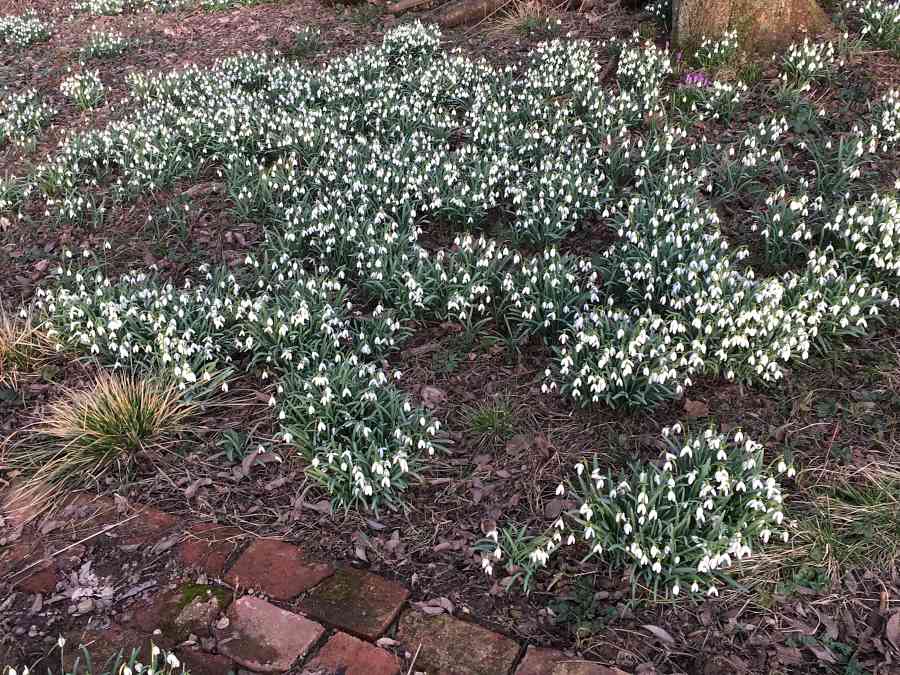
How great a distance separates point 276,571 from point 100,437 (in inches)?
47.4

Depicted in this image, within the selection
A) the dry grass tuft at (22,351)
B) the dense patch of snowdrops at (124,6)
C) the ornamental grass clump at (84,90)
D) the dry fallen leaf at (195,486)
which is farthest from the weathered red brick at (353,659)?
the dense patch of snowdrops at (124,6)

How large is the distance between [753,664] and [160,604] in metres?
2.21

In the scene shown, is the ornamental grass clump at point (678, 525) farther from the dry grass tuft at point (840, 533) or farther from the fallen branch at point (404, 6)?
the fallen branch at point (404, 6)

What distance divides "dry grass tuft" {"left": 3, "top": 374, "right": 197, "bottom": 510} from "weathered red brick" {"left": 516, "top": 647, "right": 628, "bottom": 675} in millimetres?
2012

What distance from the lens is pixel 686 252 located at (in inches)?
166

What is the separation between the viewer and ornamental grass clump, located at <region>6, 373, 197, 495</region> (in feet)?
11.3

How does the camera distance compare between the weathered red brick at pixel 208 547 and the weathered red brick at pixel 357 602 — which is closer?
the weathered red brick at pixel 357 602

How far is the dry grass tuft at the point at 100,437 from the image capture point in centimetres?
345

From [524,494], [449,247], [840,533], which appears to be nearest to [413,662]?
[524,494]

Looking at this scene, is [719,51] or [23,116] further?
[23,116]

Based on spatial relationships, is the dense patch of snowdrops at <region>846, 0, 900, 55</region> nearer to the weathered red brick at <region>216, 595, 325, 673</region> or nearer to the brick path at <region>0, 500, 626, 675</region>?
the brick path at <region>0, 500, 626, 675</region>

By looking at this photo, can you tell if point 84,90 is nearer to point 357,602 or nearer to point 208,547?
point 208,547

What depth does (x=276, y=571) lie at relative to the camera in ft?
9.64

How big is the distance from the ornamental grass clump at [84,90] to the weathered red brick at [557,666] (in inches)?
281
